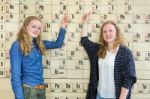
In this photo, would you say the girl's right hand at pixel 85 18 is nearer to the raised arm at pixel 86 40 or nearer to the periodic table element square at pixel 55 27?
the raised arm at pixel 86 40

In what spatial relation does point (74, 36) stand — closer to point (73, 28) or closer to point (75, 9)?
point (73, 28)

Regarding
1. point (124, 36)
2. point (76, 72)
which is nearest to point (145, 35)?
point (124, 36)

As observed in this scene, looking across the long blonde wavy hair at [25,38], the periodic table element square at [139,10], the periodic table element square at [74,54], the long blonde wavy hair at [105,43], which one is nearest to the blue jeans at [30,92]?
the long blonde wavy hair at [25,38]

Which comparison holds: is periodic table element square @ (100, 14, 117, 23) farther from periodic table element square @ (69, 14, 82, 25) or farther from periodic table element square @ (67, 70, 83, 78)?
periodic table element square @ (67, 70, 83, 78)

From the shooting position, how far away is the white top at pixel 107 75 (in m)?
1.75

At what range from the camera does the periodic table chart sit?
1923 millimetres

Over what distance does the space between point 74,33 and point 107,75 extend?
0.35 m

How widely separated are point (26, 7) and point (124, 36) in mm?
620

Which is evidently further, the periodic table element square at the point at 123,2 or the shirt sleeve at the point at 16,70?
the periodic table element square at the point at 123,2

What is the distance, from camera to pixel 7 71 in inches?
77.2

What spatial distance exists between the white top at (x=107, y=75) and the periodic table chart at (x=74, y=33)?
18 cm

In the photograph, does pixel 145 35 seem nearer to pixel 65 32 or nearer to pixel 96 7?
pixel 96 7

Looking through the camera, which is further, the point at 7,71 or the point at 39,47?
the point at 7,71

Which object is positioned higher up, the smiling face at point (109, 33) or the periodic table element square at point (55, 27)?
the periodic table element square at point (55, 27)
